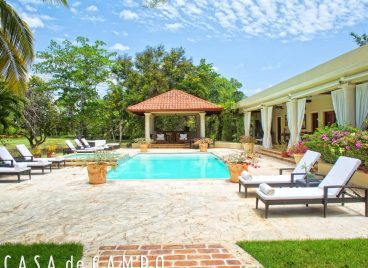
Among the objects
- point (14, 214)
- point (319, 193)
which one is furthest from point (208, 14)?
point (14, 214)

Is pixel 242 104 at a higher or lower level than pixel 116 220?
higher

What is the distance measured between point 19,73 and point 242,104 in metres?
16.0

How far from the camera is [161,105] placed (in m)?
24.4

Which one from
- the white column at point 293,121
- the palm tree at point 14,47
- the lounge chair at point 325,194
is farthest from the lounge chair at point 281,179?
the white column at point 293,121

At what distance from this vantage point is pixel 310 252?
407 centimetres

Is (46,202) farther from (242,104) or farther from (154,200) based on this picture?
(242,104)

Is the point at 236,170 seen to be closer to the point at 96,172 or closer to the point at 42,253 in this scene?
the point at 96,172

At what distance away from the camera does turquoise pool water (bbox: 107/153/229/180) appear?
1259 cm

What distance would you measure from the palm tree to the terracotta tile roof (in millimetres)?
13878

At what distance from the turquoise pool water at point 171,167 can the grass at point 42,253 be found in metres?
7.39

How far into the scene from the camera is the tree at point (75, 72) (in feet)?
77.2

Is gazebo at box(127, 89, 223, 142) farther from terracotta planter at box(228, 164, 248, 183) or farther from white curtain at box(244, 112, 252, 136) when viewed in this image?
terracotta planter at box(228, 164, 248, 183)

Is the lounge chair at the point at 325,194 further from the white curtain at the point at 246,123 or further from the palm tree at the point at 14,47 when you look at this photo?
the white curtain at the point at 246,123

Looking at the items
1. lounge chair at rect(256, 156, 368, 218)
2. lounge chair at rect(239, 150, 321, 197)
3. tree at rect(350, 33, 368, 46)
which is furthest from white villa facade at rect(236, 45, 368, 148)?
tree at rect(350, 33, 368, 46)
